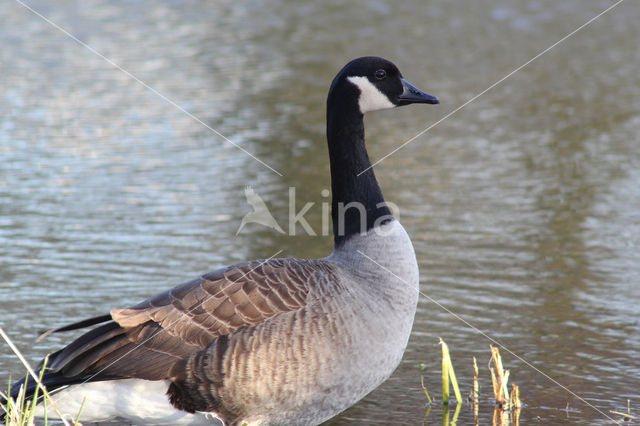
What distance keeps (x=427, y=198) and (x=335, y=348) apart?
508cm

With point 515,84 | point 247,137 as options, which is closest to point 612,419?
point 247,137

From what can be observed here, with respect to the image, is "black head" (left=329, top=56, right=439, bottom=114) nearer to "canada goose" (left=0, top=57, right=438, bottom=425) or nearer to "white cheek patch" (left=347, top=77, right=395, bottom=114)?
"white cheek patch" (left=347, top=77, right=395, bottom=114)

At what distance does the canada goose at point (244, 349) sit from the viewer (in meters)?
4.78

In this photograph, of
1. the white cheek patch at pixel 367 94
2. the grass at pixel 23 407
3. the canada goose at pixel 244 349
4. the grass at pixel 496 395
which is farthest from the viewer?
the white cheek patch at pixel 367 94

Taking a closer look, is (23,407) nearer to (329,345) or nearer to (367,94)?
(329,345)

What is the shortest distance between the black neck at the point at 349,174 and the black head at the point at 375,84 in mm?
43

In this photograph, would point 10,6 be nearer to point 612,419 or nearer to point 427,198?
point 427,198

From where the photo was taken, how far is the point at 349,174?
5672 mm

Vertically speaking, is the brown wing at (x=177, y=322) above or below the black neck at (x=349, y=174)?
below

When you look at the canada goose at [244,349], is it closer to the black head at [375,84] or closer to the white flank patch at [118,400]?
the white flank patch at [118,400]

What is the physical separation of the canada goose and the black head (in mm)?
1249

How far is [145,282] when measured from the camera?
7609mm

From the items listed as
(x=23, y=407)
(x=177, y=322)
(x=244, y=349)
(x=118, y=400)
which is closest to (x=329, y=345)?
(x=244, y=349)

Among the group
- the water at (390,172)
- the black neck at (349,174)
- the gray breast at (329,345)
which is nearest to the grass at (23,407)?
the gray breast at (329,345)
